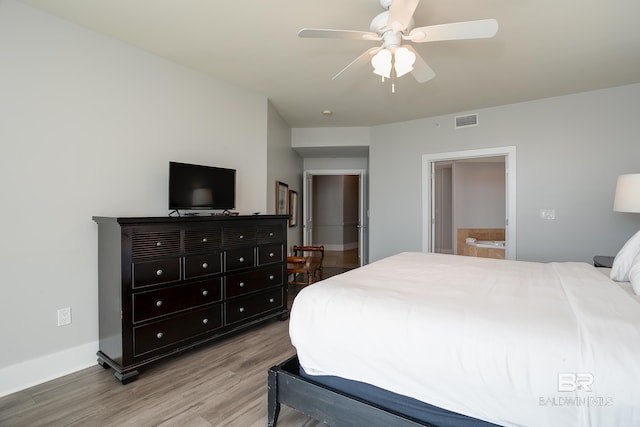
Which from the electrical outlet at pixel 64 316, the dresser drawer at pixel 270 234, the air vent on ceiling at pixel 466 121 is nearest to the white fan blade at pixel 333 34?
the dresser drawer at pixel 270 234

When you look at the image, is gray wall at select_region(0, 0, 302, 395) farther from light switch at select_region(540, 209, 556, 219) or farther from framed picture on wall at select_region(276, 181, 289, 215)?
light switch at select_region(540, 209, 556, 219)

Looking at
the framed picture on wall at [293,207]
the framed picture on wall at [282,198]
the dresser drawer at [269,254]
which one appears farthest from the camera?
the framed picture on wall at [293,207]

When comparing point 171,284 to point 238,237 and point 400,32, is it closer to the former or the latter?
point 238,237

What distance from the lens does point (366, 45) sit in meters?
2.64

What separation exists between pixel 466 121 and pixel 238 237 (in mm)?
3579

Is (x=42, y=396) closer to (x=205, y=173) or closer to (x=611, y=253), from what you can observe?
(x=205, y=173)

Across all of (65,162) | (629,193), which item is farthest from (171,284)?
(629,193)

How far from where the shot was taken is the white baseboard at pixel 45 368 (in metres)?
2.02

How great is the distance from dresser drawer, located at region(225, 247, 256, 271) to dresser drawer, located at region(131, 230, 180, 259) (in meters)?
0.49

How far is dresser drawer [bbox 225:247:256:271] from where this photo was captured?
2.78 m

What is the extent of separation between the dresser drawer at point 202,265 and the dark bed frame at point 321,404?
120 centimetres

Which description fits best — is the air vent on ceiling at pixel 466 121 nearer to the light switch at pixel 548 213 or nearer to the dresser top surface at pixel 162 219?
the light switch at pixel 548 213

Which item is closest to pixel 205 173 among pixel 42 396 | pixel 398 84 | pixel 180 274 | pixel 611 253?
pixel 180 274

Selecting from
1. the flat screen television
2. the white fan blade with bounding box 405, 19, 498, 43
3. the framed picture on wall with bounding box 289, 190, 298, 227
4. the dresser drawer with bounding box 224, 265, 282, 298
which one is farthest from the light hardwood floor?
the framed picture on wall with bounding box 289, 190, 298, 227
